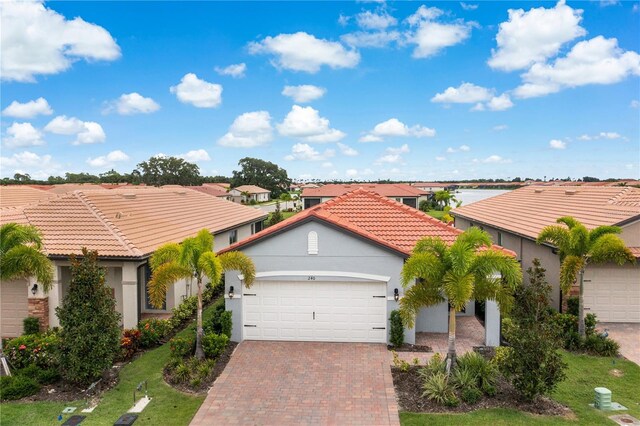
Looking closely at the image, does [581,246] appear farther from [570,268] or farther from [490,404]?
[490,404]

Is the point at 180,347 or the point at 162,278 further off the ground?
the point at 162,278

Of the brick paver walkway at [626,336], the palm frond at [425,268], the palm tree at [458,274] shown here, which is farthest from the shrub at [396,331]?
the brick paver walkway at [626,336]

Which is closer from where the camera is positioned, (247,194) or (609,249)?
(609,249)

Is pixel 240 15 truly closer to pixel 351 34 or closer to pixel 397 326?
pixel 351 34

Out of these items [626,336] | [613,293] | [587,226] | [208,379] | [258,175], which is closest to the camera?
[208,379]

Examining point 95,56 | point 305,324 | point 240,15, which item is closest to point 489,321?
point 305,324

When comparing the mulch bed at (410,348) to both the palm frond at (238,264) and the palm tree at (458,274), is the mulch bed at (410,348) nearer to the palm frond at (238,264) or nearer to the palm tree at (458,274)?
the palm tree at (458,274)

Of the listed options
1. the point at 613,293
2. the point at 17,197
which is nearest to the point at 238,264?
the point at 613,293
